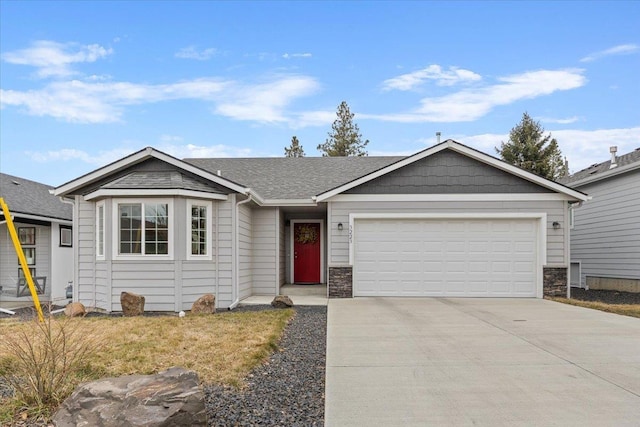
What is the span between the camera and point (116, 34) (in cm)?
1366

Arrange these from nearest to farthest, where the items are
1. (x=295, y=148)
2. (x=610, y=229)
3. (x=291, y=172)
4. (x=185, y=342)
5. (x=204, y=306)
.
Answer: (x=185, y=342)
(x=204, y=306)
(x=610, y=229)
(x=291, y=172)
(x=295, y=148)

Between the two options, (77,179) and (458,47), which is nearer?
(77,179)

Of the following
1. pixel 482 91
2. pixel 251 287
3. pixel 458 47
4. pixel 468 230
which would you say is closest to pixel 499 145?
pixel 482 91

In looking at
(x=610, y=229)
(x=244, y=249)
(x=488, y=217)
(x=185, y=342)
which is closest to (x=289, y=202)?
(x=244, y=249)

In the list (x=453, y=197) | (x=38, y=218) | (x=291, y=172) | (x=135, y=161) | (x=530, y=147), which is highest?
(x=530, y=147)

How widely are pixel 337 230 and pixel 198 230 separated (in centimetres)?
361

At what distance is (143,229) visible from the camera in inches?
401

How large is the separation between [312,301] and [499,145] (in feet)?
88.2

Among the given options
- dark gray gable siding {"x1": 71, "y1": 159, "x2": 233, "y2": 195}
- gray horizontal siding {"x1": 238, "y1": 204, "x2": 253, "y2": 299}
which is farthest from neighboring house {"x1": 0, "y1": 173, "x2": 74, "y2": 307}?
gray horizontal siding {"x1": 238, "y1": 204, "x2": 253, "y2": 299}

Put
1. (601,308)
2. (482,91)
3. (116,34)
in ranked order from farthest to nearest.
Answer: (482,91) → (116,34) → (601,308)

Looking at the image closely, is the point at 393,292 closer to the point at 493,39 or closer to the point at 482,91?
the point at 493,39

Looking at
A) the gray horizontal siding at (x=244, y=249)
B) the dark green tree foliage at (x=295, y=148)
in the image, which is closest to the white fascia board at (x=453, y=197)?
the gray horizontal siding at (x=244, y=249)

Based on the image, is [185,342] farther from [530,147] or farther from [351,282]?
[530,147]

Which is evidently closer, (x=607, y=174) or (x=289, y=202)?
(x=289, y=202)
